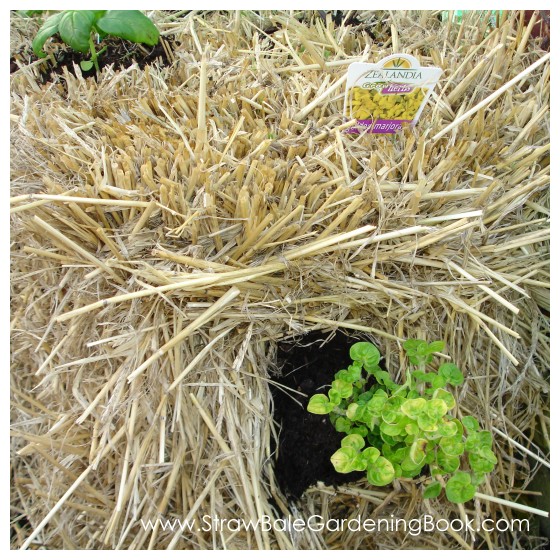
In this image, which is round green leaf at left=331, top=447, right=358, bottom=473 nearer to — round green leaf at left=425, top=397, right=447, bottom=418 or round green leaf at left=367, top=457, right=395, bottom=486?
round green leaf at left=367, top=457, right=395, bottom=486

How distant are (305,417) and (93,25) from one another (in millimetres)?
1079

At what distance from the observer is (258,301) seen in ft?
2.97

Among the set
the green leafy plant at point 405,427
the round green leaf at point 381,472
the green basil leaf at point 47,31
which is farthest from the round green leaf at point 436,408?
the green basil leaf at point 47,31

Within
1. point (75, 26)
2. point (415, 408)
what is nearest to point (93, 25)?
point (75, 26)

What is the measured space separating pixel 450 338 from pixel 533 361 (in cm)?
24

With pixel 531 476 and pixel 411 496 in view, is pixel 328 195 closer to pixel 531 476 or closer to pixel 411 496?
pixel 411 496

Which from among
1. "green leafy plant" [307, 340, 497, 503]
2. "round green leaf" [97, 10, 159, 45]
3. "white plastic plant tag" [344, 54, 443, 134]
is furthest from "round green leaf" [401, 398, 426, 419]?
"round green leaf" [97, 10, 159, 45]

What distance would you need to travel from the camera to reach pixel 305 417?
3.21ft

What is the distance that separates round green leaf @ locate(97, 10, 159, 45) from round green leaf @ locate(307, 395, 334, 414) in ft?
3.18

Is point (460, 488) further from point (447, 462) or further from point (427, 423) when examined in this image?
point (427, 423)

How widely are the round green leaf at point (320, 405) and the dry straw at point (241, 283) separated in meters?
0.11

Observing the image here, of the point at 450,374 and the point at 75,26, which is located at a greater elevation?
the point at 75,26

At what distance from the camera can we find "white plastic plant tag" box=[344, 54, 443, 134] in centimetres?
95

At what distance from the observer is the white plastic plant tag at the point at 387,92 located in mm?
953
